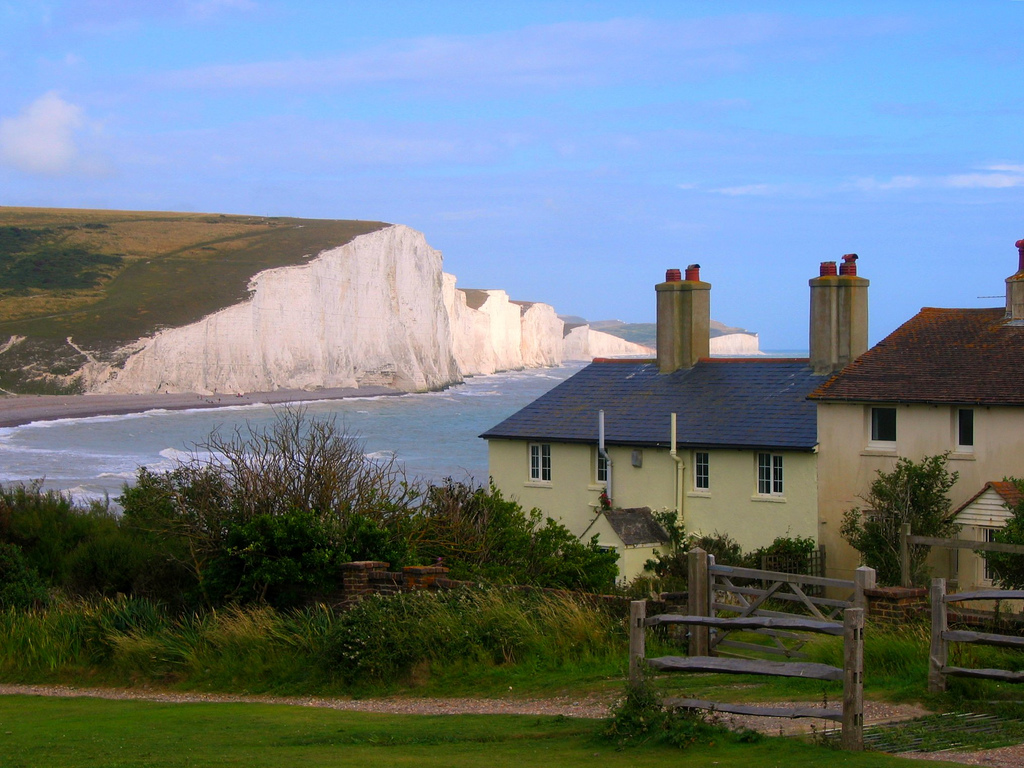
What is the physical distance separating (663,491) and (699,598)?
1586 cm

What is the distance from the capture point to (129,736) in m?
8.88

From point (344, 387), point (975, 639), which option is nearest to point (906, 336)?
point (975, 639)

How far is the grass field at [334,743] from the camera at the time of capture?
7.14 metres

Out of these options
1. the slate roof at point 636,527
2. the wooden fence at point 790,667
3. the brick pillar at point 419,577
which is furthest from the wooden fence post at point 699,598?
the slate roof at point 636,527

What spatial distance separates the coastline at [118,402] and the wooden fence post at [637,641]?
68.0 meters

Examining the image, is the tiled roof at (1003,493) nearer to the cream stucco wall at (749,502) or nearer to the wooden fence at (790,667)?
the cream stucco wall at (749,502)

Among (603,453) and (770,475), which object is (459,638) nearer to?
(770,475)

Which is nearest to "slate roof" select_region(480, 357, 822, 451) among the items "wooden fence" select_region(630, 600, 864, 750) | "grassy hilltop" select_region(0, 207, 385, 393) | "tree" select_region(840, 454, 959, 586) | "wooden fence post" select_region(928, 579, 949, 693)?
"tree" select_region(840, 454, 959, 586)

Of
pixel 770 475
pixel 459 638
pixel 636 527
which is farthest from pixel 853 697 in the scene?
pixel 770 475

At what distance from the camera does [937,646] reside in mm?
8594

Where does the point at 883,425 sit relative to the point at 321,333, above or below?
below

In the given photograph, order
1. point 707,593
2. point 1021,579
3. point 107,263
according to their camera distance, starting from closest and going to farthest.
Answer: point 707,593
point 1021,579
point 107,263

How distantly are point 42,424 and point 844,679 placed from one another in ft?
254

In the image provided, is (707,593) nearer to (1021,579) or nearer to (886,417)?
(1021,579)
